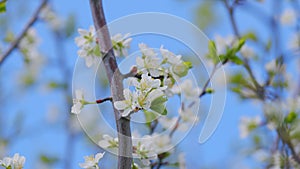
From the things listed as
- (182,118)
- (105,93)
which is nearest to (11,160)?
(182,118)

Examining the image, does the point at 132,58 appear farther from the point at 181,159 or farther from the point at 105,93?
the point at 105,93

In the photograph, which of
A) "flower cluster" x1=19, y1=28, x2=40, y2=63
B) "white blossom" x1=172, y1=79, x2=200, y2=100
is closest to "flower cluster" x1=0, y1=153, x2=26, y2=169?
"white blossom" x1=172, y1=79, x2=200, y2=100

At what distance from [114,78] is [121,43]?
0.18m

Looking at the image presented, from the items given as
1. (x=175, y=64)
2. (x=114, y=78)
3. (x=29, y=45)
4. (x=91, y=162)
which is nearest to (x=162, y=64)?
(x=175, y=64)

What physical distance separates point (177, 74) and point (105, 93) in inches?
71.9

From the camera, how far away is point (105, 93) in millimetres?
2904

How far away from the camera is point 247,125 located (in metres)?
2.10

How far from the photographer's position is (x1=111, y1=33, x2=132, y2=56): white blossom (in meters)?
1.12

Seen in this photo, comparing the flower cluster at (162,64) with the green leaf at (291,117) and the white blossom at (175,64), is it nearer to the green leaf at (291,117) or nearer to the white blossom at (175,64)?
the white blossom at (175,64)

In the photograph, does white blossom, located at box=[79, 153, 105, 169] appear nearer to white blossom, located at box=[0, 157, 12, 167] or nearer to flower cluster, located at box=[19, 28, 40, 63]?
white blossom, located at box=[0, 157, 12, 167]

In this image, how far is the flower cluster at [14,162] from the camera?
969 millimetres

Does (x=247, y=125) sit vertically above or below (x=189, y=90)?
above

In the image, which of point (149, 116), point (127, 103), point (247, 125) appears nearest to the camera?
point (127, 103)

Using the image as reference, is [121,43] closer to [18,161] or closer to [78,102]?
[78,102]
